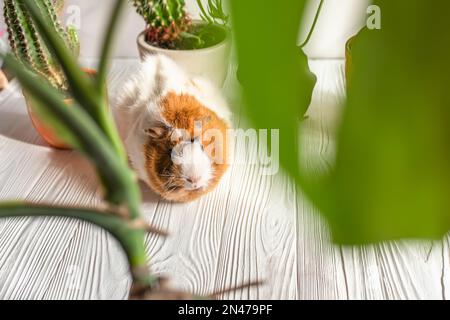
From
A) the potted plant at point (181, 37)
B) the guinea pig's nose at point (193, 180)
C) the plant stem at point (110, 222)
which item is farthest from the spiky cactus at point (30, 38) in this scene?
the plant stem at point (110, 222)

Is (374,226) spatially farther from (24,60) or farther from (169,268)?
(24,60)

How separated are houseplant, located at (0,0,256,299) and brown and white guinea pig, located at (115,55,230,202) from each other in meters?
0.46

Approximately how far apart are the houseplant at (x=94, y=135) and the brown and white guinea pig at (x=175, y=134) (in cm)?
46

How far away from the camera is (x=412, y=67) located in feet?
0.23

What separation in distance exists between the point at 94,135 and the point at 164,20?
29.0 inches

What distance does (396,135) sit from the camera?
7cm

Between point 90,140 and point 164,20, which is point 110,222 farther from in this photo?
point 164,20

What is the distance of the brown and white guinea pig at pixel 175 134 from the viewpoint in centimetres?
69

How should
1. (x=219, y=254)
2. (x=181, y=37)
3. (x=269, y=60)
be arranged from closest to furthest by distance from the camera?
(x=269, y=60)
(x=219, y=254)
(x=181, y=37)

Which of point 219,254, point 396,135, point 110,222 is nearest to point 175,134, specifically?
point 219,254

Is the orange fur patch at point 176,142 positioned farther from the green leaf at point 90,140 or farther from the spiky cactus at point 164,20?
the green leaf at point 90,140

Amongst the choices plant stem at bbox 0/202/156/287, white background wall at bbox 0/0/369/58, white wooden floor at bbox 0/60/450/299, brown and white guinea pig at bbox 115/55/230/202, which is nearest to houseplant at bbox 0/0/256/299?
plant stem at bbox 0/202/156/287

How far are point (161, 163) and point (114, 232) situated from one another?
0.48 m

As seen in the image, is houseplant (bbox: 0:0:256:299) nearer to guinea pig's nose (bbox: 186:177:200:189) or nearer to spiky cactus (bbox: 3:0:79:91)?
guinea pig's nose (bbox: 186:177:200:189)
